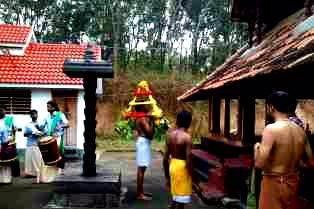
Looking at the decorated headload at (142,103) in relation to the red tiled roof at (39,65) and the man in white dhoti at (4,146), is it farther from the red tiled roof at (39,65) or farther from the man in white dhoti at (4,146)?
the red tiled roof at (39,65)

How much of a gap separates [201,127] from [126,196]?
58.1 feet

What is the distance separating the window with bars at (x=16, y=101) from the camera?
1603cm

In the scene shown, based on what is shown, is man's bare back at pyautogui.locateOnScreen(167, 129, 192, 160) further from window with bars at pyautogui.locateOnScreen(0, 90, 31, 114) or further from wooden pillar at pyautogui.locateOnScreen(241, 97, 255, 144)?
window with bars at pyautogui.locateOnScreen(0, 90, 31, 114)

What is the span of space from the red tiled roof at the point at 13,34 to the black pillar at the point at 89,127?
33.9ft

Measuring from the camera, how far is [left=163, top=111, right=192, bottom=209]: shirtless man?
603 cm

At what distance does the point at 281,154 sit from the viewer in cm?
426

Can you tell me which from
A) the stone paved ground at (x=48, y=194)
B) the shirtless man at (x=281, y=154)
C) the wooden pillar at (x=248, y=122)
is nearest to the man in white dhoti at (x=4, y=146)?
the stone paved ground at (x=48, y=194)

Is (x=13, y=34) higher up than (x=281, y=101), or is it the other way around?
(x=13, y=34)

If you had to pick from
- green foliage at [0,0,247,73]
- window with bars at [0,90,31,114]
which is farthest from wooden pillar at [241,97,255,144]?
green foliage at [0,0,247,73]

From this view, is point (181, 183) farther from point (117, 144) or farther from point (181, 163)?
point (117, 144)

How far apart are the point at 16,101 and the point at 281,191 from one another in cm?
1309

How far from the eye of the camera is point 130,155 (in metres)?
18.7

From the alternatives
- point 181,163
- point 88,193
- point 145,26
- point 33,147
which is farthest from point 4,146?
point 145,26

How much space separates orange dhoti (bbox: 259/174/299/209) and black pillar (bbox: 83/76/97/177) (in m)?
4.22
